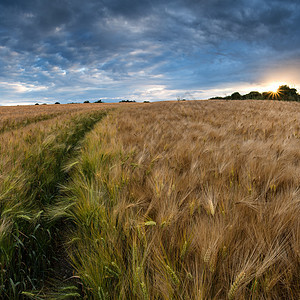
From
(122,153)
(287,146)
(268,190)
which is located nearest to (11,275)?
(122,153)

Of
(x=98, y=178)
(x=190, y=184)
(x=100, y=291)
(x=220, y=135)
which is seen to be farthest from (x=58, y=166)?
(x=220, y=135)

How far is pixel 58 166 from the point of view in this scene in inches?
92.7

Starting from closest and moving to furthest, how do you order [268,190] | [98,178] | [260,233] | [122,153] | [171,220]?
[260,233], [171,220], [268,190], [98,178], [122,153]

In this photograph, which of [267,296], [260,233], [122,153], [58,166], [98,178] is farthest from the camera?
[58,166]

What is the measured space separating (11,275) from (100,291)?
599mm

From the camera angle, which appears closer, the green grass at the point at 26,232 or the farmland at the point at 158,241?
the farmland at the point at 158,241

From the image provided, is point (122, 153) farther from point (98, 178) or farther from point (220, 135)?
point (220, 135)

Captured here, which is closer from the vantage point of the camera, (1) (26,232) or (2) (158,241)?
(2) (158,241)

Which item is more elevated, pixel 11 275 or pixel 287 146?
pixel 287 146

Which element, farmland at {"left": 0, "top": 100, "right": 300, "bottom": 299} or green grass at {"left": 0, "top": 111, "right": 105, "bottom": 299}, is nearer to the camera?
farmland at {"left": 0, "top": 100, "right": 300, "bottom": 299}

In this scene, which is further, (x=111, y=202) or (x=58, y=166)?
(x=58, y=166)

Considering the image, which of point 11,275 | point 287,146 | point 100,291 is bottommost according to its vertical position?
point 11,275

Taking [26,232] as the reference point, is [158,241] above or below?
above

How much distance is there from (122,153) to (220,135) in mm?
2067
